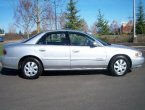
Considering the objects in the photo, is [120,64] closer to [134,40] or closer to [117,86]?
[117,86]

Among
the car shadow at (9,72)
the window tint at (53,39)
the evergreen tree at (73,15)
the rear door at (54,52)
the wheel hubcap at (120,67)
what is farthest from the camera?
the evergreen tree at (73,15)

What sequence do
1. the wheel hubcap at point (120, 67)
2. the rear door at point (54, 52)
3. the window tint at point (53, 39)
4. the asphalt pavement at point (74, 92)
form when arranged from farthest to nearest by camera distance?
the wheel hubcap at point (120, 67), the window tint at point (53, 39), the rear door at point (54, 52), the asphalt pavement at point (74, 92)

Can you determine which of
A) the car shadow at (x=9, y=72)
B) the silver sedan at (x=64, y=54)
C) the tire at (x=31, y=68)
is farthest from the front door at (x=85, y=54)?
the car shadow at (x=9, y=72)

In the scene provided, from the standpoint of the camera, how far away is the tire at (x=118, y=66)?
874 cm

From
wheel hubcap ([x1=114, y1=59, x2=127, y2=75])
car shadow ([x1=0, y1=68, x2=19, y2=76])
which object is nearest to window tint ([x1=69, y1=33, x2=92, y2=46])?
wheel hubcap ([x1=114, y1=59, x2=127, y2=75])

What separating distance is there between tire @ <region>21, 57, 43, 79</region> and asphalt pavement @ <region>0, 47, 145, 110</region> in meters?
0.22

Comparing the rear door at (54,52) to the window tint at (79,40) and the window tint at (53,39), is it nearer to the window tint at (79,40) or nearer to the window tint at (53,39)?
the window tint at (53,39)

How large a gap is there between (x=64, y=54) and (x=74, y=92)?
6.98 feet

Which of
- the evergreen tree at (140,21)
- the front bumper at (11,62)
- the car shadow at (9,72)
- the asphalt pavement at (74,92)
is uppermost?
the evergreen tree at (140,21)

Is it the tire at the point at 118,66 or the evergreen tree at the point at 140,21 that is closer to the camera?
the tire at the point at 118,66

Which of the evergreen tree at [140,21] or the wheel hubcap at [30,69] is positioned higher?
the evergreen tree at [140,21]

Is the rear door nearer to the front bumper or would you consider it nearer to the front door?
the front door

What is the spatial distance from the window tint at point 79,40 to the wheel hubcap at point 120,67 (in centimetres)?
114

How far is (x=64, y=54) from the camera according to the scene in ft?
28.0
